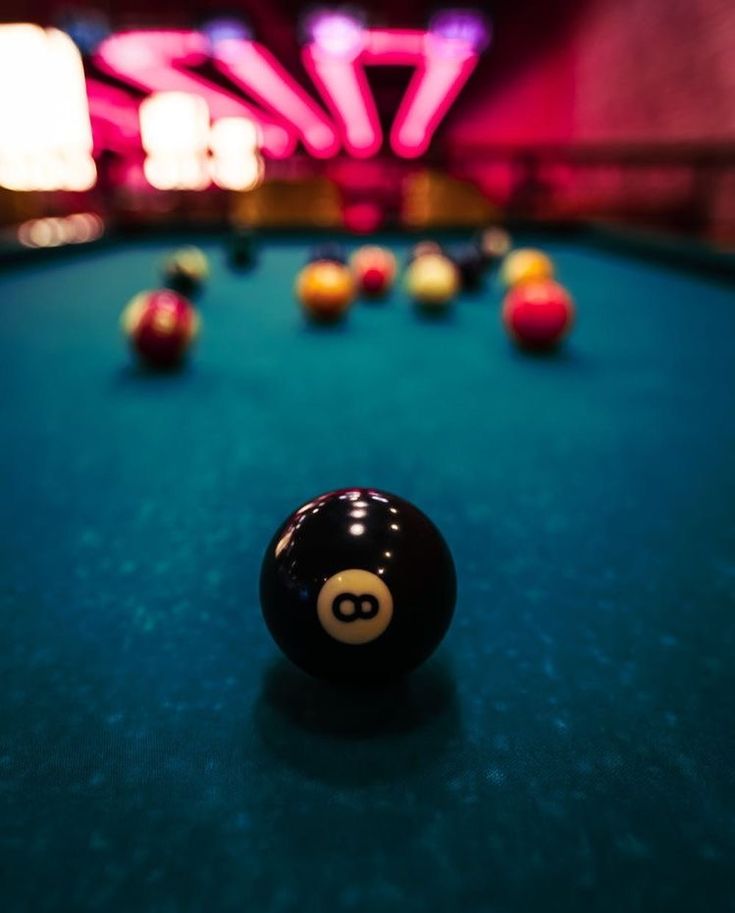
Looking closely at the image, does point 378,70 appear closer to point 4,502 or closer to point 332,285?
point 332,285

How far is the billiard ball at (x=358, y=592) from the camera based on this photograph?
745 millimetres

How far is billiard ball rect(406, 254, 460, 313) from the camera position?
3.24 meters

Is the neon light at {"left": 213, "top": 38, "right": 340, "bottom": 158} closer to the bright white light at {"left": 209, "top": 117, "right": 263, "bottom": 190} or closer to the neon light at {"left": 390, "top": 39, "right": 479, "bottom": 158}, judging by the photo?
the bright white light at {"left": 209, "top": 117, "right": 263, "bottom": 190}

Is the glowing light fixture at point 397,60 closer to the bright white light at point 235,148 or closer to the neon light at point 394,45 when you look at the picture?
the neon light at point 394,45

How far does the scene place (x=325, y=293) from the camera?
2988 mm

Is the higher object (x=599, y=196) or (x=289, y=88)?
(x=289, y=88)

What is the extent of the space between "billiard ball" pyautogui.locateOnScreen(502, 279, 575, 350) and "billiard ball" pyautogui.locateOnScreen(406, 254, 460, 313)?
0.78m

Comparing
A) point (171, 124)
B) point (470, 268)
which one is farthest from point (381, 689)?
point (171, 124)

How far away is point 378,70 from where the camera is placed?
1425cm

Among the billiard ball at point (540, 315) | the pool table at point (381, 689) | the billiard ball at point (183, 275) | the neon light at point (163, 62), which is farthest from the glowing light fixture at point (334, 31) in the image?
the pool table at point (381, 689)

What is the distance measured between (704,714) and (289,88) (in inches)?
630

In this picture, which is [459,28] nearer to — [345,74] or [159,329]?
[345,74]

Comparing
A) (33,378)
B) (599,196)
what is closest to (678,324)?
(33,378)

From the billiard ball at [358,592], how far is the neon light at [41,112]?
1103 cm
